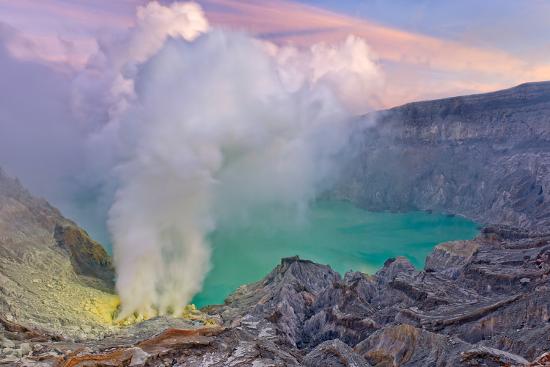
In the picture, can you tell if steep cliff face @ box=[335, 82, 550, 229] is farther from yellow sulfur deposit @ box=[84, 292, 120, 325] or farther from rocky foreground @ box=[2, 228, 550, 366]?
yellow sulfur deposit @ box=[84, 292, 120, 325]

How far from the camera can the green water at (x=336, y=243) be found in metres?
95.2

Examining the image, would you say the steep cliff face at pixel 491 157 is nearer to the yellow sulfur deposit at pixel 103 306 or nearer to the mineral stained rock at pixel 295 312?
the mineral stained rock at pixel 295 312

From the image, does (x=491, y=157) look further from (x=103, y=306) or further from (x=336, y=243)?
(x=103, y=306)

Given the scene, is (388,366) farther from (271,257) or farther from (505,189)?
(505,189)

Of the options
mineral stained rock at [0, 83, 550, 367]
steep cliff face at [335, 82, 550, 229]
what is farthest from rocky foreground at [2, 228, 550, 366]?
steep cliff face at [335, 82, 550, 229]

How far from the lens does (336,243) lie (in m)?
135

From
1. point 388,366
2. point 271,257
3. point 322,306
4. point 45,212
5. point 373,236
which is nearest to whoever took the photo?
point 388,366

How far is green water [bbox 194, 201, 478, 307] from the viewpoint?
9525cm

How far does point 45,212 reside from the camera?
78.2 m

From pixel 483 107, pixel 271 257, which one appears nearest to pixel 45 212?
pixel 271 257

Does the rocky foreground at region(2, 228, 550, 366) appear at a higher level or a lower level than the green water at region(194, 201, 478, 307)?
lower

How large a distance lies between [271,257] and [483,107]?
419 feet

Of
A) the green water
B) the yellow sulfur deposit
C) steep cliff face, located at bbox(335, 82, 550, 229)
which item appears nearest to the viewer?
the yellow sulfur deposit

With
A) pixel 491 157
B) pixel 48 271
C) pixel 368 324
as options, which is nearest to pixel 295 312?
pixel 368 324
